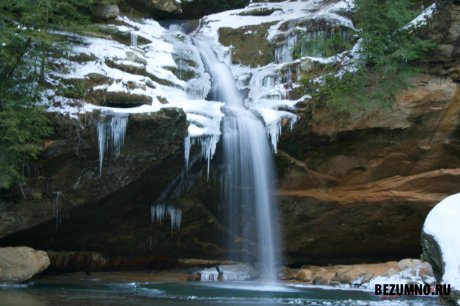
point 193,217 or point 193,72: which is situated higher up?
point 193,72

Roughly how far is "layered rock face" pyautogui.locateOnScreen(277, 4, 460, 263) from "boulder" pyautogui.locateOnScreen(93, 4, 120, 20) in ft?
19.5

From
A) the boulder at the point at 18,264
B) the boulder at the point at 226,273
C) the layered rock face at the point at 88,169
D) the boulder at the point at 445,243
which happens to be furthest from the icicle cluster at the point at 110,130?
the boulder at the point at 445,243

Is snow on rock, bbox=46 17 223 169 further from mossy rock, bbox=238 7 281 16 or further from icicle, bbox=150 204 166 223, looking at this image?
mossy rock, bbox=238 7 281 16

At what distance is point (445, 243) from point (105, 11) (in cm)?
1090

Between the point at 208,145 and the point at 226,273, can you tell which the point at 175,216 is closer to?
the point at 226,273

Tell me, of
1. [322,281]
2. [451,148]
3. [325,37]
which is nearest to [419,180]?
[451,148]

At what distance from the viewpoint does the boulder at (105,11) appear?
15.4 m

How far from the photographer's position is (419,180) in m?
14.3

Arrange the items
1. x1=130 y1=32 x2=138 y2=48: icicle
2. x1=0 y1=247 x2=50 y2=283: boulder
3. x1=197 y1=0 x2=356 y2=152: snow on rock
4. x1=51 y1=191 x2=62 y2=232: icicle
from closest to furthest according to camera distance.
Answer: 1. x1=0 y1=247 x2=50 y2=283: boulder
2. x1=51 y1=191 x2=62 y2=232: icicle
3. x1=197 y1=0 x2=356 y2=152: snow on rock
4. x1=130 y1=32 x2=138 y2=48: icicle

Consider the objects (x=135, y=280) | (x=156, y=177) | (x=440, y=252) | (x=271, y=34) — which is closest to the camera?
(x=440, y=252)

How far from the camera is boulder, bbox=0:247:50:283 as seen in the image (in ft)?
38.0

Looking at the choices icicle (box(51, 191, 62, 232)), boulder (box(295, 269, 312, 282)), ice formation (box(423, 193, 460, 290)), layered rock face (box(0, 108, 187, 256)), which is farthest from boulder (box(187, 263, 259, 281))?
ice formation (box(423, 193, 460, 290))

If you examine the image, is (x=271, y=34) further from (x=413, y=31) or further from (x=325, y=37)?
(x=413, y=31)

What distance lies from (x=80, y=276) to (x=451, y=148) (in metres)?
9.59
